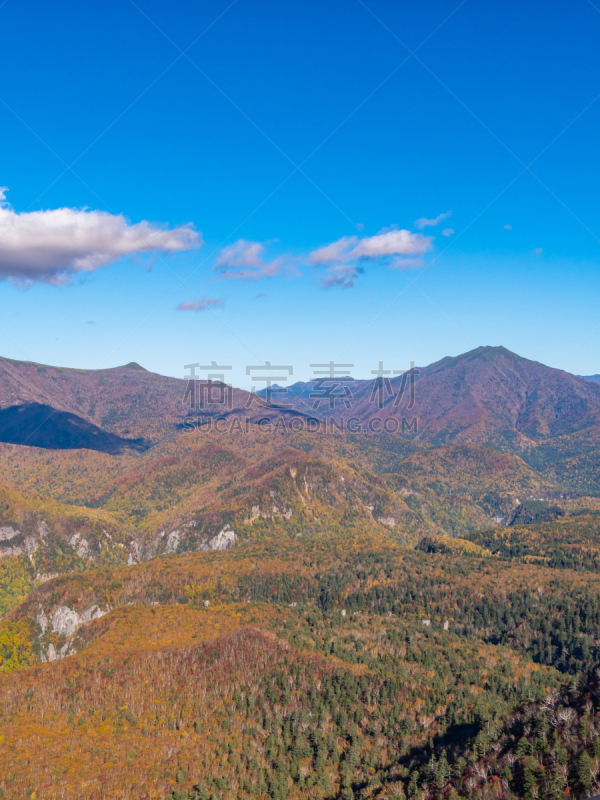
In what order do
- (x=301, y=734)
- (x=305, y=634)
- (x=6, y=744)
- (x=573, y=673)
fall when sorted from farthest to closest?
(x=305, y=634) < (x=573, y=673) < (x=301, y=734) < (x=6, y=744)

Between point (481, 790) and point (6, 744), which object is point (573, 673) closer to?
point (481, 790)

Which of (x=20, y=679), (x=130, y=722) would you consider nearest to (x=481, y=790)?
(x=130, y=722)

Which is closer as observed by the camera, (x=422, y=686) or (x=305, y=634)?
(x=422, y=686)

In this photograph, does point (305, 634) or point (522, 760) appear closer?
point (522, 760)

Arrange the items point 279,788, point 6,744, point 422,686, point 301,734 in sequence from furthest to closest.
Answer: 1. point 422,686
2. point 301,734
3. point 6,744
4. point 279,788

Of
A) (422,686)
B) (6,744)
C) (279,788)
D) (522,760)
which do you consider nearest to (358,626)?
(422,686)

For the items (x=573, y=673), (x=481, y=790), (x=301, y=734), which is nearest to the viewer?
(x=481, y=790)

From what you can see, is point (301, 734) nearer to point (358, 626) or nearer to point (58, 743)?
point (58, 743)

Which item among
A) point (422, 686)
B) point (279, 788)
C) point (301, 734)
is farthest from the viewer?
point (422, 686)

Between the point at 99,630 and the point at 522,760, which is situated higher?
the point at 522,760
